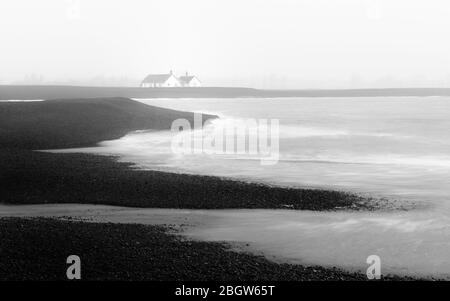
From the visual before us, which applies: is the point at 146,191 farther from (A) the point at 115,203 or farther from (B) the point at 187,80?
(B) the point at 187,80

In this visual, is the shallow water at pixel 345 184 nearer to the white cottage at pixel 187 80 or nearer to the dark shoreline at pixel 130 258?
the dark shoreline at pixel 130 258

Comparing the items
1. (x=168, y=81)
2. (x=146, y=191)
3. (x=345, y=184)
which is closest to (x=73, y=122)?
(x=146, y=191)

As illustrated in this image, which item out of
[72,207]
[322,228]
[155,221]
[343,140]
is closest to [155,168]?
[72,207]

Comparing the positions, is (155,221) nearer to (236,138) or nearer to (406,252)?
(406,252)

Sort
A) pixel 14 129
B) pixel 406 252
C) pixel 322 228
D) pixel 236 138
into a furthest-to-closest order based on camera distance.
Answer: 1. pixel 236 138
2. pixel 14 129
3. pixel 322 228
4. pixel 406 252

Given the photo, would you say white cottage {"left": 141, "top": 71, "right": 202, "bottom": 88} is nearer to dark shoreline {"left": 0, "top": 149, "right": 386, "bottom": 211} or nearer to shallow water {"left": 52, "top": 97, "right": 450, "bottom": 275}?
shallow water {"left": 52, "top": 97, "right": 450, "bottom": 275}

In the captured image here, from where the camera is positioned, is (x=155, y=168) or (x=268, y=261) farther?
(x=155, y=168)

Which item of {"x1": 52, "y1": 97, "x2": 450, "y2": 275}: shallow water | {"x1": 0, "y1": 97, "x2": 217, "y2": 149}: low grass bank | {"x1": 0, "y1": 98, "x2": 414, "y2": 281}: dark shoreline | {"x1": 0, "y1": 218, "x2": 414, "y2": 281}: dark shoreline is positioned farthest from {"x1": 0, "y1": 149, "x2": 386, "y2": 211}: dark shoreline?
{"x1": 0, "y1": 97, "x2": 217, "y2": 149}: low grass bank
